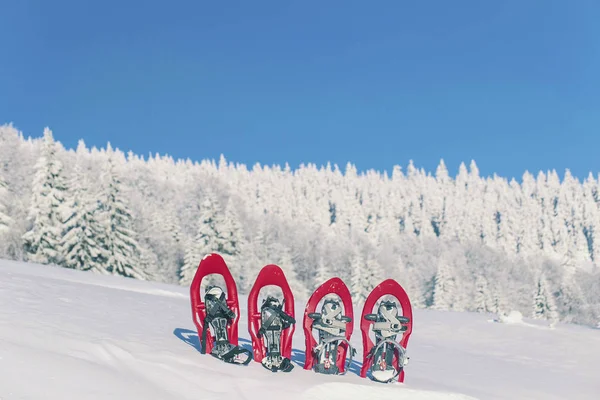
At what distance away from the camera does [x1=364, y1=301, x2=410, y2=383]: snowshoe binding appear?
31.7ft

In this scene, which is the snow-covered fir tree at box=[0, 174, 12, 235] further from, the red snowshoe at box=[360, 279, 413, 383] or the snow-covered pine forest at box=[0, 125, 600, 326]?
the red snowshoe at box=[360, 279, 413, 383]

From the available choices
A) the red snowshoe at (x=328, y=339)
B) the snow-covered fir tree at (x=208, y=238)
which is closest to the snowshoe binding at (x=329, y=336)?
the red snowshoe at (x=328, y=339)

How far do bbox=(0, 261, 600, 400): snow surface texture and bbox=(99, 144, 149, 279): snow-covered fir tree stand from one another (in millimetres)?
19411

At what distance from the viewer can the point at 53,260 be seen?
1337 inches

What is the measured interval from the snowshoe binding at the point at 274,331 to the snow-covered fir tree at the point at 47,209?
27566mm

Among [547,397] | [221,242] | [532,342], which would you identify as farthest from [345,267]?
[547,397]

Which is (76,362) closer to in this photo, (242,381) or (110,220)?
(242,381)

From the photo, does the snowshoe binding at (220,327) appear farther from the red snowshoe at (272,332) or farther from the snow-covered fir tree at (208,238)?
the snow-covered fir tree at (208,238)

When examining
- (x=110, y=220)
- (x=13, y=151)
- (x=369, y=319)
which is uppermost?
(x=13, y=151)

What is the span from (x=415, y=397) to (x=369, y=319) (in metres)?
1.86

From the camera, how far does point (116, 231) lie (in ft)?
118

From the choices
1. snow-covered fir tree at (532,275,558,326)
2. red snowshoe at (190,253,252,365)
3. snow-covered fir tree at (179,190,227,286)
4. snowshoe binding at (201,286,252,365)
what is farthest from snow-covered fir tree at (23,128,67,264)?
snow-covered fir tree at (532,275,558,326)

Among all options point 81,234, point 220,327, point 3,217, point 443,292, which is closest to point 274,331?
point 220,327

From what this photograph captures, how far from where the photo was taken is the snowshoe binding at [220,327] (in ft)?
29.7
